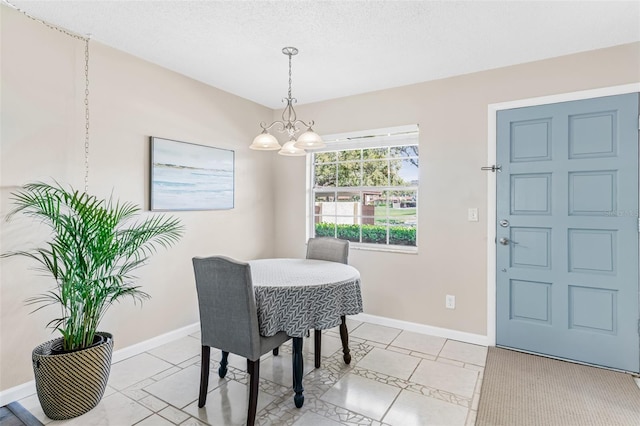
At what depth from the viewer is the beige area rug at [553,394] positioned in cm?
199

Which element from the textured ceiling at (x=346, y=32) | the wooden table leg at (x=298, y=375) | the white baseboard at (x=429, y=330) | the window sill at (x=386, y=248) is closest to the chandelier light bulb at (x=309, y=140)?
the textured ceiling at (x=346, y=32)

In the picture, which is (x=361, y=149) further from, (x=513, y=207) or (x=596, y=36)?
(x=596, y=36)

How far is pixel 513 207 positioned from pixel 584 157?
0.62m

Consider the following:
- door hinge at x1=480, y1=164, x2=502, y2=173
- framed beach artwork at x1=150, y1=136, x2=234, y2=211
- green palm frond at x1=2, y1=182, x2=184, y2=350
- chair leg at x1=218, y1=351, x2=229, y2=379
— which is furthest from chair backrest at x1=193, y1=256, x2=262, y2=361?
door hinge at x1=480, y1=164, x2=502, y2=173

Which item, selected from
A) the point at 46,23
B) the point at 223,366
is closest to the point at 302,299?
the point at 223,366

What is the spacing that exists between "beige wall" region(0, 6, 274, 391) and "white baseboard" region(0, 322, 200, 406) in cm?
4

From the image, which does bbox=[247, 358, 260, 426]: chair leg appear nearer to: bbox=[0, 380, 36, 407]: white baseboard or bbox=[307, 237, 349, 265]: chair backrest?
bbox=[307, 237, 349, 265]: chair backrest

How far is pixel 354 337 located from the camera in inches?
127

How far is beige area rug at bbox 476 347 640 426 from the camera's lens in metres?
1.99

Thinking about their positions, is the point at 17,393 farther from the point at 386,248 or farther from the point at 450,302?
the point at 450,302

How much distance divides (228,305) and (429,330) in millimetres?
2198

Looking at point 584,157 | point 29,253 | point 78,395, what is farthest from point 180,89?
point 584,157

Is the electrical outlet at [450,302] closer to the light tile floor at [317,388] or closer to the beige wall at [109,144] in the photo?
the light tile floor at [317,388]

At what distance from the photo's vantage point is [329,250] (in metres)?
3.08
